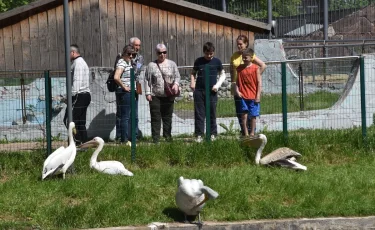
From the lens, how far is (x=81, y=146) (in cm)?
1382

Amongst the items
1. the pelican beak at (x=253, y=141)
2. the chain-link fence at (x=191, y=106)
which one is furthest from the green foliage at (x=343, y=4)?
the pelican beak at (x=253, y=141)

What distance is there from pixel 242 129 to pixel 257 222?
3946 mm

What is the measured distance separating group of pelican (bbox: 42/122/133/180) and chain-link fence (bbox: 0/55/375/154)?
0.95 m

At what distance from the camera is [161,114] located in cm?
1546

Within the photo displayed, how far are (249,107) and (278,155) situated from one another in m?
1.59

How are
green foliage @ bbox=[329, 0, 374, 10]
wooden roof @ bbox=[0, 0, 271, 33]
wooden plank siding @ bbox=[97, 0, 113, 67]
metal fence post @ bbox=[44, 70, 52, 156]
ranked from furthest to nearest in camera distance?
green foliage @ bbox=[329, 0, 374, 10] → wooden plank siding @ bbox=[97, 0, 113, 67] → wooden roof @ bbox=[0, 0, 271, 33] → metal fence post @ bbox=[44, 70, 52, 156]

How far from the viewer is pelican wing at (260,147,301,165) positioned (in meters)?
13.7

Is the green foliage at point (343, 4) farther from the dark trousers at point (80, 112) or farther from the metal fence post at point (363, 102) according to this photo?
the dark trousers at point (80, 112)

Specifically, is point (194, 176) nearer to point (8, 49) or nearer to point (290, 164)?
point (290, 164)

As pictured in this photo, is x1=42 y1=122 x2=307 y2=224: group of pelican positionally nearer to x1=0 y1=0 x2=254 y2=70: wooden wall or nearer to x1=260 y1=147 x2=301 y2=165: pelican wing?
x1=260 y1=147 x2=301 y2=165: pelican wing

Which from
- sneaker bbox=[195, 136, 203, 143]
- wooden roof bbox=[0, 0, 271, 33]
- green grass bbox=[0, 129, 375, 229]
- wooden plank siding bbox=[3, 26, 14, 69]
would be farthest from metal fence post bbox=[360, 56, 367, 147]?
wooden plank siding bbox=[3, 26, 14, 69]

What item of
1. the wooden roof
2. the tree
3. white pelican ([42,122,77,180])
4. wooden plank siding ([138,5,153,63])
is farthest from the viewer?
the tree

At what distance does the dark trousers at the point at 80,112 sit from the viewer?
1481 cm

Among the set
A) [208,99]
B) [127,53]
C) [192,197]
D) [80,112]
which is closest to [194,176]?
[192,197]
